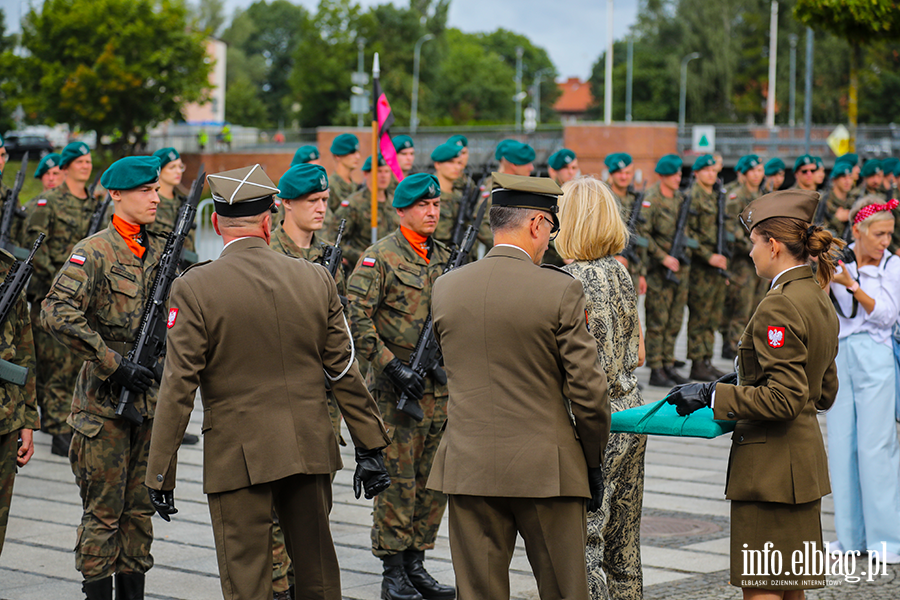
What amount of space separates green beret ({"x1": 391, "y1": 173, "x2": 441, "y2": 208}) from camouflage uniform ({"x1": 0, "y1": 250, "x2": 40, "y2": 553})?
1925 mm

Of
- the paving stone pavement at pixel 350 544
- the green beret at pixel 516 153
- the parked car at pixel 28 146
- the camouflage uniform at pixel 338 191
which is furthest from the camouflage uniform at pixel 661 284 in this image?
the parked car at pixel 28 146

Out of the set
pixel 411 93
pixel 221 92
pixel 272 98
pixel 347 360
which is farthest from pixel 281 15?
pixel 347 360

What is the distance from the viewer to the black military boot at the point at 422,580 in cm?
537

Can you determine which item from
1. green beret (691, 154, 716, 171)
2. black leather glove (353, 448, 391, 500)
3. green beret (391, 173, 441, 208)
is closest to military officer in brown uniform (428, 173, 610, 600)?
black leather glove (353, 448, 391, 500)

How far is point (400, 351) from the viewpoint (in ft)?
18.6

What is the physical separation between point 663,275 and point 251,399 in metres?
8.61

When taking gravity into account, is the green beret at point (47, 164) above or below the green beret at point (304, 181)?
above

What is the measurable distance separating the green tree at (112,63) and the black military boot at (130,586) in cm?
4365

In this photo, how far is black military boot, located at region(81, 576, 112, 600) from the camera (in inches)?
191

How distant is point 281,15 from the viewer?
10931cm

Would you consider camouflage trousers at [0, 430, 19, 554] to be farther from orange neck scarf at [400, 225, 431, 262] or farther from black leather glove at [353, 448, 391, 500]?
orange neck scarf at [400, 225, 431, 262]

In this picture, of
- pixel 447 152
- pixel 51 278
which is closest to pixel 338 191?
pixel 447 152

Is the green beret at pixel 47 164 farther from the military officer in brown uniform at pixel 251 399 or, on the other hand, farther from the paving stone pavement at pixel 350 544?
the military officer in brown uniform at pixel 251 399

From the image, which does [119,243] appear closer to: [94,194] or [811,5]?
[94,194]
